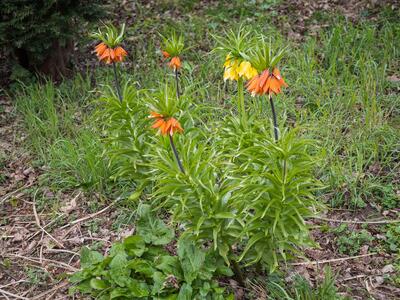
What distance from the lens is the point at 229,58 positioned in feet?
8.73

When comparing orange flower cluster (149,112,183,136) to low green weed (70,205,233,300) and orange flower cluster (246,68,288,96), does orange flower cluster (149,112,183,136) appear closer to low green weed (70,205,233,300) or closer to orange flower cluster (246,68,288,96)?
orange flower cluster (246,68,288,96)

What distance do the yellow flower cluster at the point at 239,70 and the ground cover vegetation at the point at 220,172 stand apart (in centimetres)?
1

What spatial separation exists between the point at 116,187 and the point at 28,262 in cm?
83

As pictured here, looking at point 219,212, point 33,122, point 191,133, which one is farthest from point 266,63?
point 33,122

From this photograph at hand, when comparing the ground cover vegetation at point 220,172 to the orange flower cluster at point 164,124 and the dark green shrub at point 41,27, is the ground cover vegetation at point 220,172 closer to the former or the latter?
the orange flower cluster at point 164,124

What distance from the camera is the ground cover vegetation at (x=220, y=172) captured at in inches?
104

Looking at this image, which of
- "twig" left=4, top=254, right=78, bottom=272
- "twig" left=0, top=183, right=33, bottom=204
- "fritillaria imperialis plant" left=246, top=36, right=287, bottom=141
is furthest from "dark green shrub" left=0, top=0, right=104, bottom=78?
"fritillaria imperialis plant" left=246, top=36, right=287, bottom=141

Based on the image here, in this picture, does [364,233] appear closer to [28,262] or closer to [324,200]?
[324,200]

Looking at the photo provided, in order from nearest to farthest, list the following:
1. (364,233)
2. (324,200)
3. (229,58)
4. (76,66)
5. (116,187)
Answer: (229,58)
(364,233)
(324,200)
(116,187)
(76,66)

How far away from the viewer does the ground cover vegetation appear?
8.63 ft

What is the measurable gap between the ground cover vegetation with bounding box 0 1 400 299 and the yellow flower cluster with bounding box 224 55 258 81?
0.4 inches

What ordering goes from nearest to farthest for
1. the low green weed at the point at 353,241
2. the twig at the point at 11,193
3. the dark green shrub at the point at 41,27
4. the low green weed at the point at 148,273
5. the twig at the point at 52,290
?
the low green weed at the point at 148,273, the twig at the point at 52,290, the low green weed at the point at 353,241, the twig at the point at 11,193, the dark green shrub at the point at 41,27

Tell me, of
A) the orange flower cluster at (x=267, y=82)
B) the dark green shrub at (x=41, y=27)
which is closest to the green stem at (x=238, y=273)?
the orange flower cluster at (x=267, y=82)

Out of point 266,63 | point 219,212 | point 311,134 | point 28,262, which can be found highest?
point 266,63
